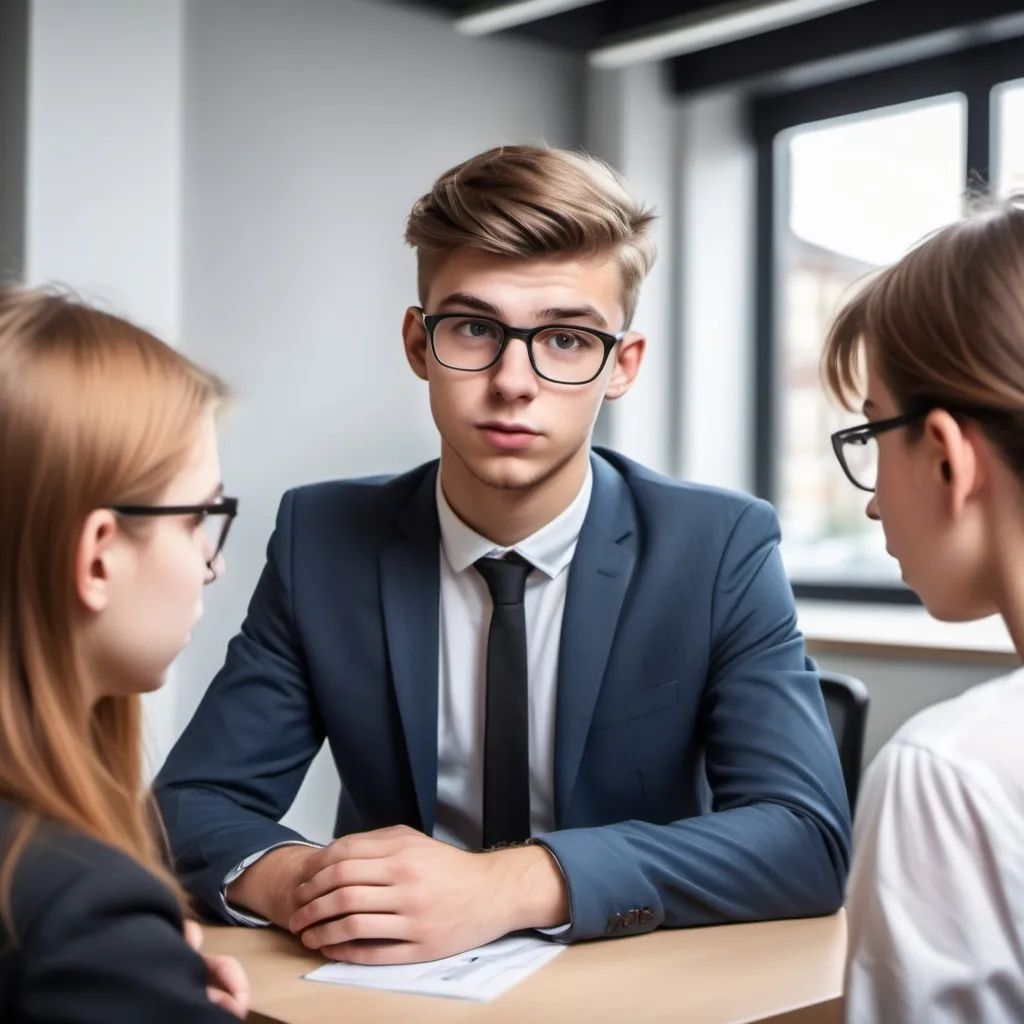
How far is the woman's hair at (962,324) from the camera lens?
1047 mm

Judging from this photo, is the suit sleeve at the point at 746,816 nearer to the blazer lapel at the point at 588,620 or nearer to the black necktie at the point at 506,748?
the blazer lapel at the point at 588,620

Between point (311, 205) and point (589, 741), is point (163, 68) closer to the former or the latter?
point (311, 205)

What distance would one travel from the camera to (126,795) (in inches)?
42.8

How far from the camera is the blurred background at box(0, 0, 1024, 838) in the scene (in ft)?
9.61

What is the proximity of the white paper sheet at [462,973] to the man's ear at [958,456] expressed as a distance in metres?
0.60

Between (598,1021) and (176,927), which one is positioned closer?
(176,927)

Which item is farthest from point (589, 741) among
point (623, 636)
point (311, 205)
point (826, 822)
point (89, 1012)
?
point (311, 205)

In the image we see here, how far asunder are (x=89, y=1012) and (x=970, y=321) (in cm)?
86

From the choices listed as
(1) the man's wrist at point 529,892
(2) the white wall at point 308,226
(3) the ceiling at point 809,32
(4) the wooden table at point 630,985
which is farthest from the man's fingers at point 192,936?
(3) the ceiling at point 809,32

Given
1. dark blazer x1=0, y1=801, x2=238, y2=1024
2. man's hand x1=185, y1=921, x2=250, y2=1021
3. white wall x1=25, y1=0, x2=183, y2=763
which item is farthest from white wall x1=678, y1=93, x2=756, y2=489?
dark blazer x1=0, y1=801, x2=238, y2=1024

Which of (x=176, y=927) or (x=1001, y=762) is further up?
(x=1001, y=762)

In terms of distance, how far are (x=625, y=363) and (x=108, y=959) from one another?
125 centimetres

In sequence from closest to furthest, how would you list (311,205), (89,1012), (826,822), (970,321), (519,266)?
(89,1012), (970,321), (826,822), (519,266), (311,205)

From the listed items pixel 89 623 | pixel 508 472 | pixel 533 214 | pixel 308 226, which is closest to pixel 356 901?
pixel 89 623
